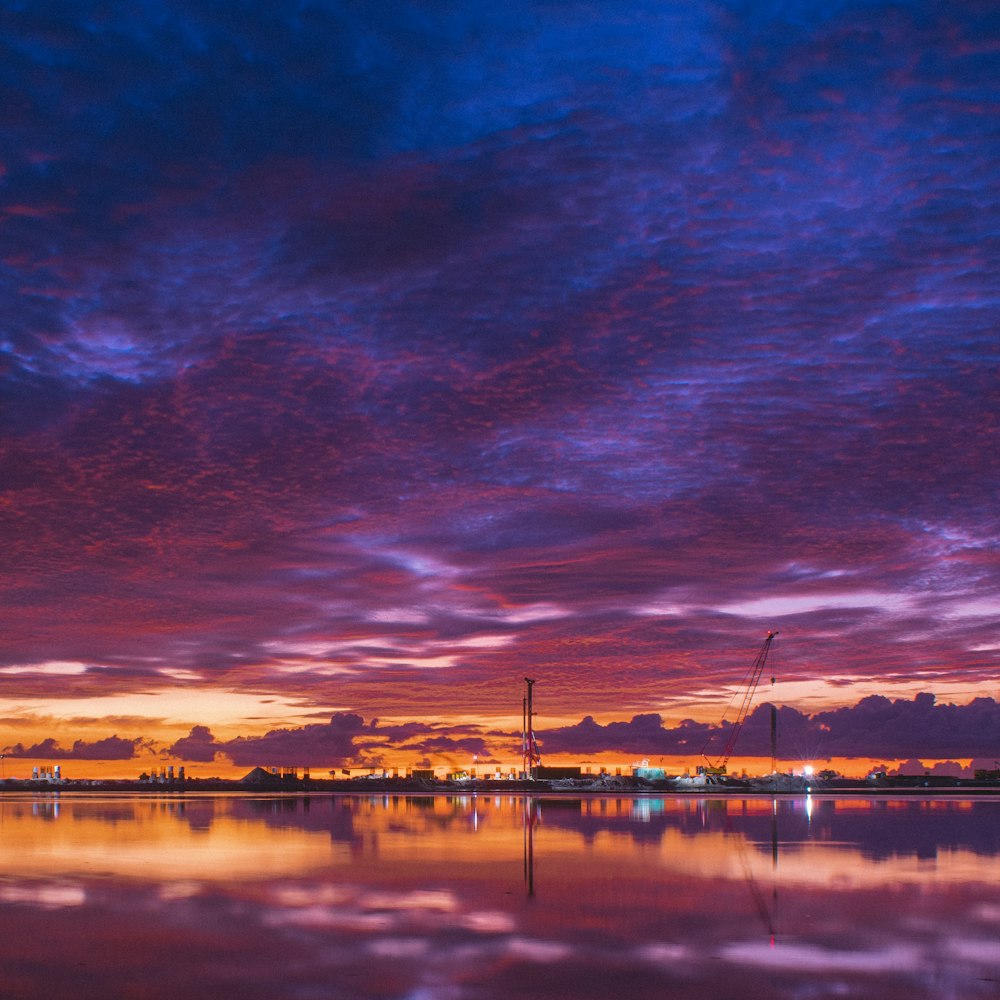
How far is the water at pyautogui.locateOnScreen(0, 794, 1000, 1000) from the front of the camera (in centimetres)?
2702

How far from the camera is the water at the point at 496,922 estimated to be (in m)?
27.0

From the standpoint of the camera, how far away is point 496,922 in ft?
118

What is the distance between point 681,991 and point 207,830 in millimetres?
71287

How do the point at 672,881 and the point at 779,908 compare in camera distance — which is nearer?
the point at 779,908

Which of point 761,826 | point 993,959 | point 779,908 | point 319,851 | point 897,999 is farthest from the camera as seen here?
point 761,826

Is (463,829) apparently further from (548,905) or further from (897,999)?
(897,999)

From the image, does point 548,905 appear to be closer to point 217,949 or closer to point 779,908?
point 779,908

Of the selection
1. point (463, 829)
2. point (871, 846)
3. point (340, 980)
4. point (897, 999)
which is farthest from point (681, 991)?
point (463, 829)

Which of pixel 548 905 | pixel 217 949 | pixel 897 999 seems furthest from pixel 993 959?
pixel 217 949

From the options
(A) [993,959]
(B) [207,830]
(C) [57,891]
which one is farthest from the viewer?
(B) [207,830]

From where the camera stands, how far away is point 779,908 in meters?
39.7

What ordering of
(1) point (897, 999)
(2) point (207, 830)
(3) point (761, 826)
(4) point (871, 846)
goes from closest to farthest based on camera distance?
(1) point (897, 999), (4) point (871, 846), (2) point (207, 830), (3) point (761, 826)

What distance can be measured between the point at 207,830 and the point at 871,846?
172 ft

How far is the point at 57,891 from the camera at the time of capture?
44.9m
